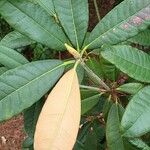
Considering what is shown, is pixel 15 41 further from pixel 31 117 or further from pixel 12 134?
pixel 12 134

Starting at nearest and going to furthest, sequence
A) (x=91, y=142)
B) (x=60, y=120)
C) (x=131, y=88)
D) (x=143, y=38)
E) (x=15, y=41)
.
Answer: (x=60, y=120)
(x=131, y=88)
(x=143, y=38)
(x=15, y=41)
(x=91, y=142)

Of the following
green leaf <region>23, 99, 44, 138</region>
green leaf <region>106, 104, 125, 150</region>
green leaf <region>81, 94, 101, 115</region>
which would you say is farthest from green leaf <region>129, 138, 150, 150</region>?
green leaf <region>23, 99, 44, 138</region>

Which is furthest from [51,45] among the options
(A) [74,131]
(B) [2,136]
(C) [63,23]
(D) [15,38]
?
(B) [2,136]

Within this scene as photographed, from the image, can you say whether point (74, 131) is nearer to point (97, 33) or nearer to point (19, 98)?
point (19, 98)

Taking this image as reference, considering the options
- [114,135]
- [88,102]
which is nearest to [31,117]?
[88,102]

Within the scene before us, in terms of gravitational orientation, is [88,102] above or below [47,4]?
below

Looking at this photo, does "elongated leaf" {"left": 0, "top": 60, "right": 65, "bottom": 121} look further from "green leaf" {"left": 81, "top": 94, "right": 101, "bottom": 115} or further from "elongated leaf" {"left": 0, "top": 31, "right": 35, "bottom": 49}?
"elongated leaf" {"left": 0, "top": 31, "right": 35, "bottom": 49}
